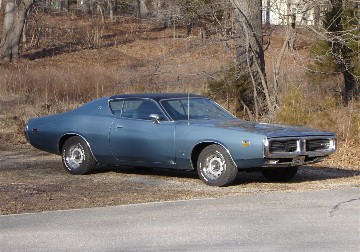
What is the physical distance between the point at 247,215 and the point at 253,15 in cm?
1284

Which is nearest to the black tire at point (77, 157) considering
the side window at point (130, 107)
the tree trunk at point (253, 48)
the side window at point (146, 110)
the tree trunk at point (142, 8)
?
the side window at point (130, 107)

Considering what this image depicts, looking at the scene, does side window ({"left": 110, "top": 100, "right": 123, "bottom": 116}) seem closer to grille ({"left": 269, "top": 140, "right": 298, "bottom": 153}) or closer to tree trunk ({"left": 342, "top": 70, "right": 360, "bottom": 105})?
grille ({"left": 269, "top": 140, "right": 298, "bottom": 153})

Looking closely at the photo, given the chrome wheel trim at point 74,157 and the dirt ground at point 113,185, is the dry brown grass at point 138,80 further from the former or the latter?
the chrome wheel trim at point 74,157

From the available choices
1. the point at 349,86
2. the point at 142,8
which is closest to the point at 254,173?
the point at 349,86

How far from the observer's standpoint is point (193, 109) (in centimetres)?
1427

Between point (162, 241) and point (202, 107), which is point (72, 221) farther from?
point (202, 107)

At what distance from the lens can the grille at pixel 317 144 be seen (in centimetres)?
1314

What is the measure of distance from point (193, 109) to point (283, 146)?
80.0 inches

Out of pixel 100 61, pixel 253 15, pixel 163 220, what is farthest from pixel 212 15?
pixel 100 61

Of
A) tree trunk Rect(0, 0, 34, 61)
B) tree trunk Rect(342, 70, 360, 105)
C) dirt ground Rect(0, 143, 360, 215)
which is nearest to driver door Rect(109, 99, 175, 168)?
dirt ground Rect(0, 143, 360, 215)

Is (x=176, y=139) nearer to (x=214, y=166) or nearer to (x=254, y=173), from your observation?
(x=214, y=166)

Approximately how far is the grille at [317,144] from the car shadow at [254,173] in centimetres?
94

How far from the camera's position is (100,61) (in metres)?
46.8

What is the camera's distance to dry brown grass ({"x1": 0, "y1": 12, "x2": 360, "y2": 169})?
63.1ft
